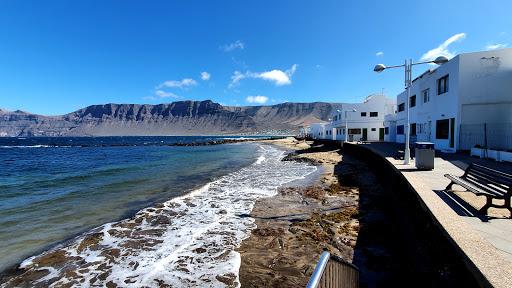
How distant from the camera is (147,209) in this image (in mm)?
11422

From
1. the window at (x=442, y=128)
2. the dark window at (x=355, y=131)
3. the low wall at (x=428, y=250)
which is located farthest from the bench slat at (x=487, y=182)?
the dark window at (x=355, y=131)

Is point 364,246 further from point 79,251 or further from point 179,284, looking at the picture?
point 79,251

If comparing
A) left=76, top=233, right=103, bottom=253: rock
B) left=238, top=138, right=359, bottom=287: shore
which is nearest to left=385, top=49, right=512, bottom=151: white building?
left=238, top=138, right=359, bottom=287: shore

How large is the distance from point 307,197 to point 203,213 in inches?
178

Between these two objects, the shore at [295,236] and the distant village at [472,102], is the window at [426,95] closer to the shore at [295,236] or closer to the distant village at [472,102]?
the distant village at [472,102]

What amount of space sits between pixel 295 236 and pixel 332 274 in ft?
18.0

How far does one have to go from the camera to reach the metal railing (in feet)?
7.12

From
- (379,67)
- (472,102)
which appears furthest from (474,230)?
(472,102)

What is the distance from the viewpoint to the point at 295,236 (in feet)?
25.7

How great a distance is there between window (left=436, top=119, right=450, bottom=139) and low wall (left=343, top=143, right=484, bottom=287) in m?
14.9

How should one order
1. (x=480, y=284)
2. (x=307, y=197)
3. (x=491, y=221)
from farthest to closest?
1. (x=307, y=197)
2. (x=491, y=221)
3. (x=480, y=284)

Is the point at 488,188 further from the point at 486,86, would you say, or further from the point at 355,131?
the point at 355,131

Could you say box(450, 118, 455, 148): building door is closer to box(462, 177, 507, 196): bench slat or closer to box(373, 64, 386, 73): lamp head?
box(373, 64, 386, 73): lamp head

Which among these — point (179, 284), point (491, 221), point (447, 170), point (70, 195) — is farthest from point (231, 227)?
point (70, 195)
